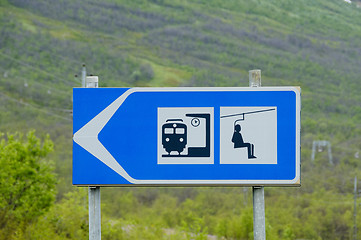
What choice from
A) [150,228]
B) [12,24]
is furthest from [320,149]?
[12,24]

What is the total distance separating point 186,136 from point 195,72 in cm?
7939

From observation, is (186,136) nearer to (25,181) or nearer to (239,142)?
(239,142)

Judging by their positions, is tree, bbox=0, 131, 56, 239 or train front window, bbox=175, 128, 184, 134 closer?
train front window, bbox=175, 128, 184, 134

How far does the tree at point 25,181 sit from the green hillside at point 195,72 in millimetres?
871

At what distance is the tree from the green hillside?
87cm

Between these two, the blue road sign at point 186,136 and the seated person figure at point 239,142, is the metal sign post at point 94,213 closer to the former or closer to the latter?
the blue road sign at point 186,136

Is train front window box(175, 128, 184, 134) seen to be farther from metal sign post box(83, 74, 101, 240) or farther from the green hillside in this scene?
the green hillside

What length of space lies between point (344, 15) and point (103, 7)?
59125 millimetres

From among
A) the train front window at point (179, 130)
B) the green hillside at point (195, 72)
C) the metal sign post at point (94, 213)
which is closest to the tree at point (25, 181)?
the green hillside at point (195, 72)

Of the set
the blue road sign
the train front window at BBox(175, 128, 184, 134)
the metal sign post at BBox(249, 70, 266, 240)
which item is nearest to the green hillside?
the blue road sign

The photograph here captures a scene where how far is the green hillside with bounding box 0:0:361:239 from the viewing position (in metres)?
33.5

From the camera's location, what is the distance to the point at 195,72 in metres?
83.4

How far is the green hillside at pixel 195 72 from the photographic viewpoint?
33.5m

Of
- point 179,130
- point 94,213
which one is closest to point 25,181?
point 94,213
